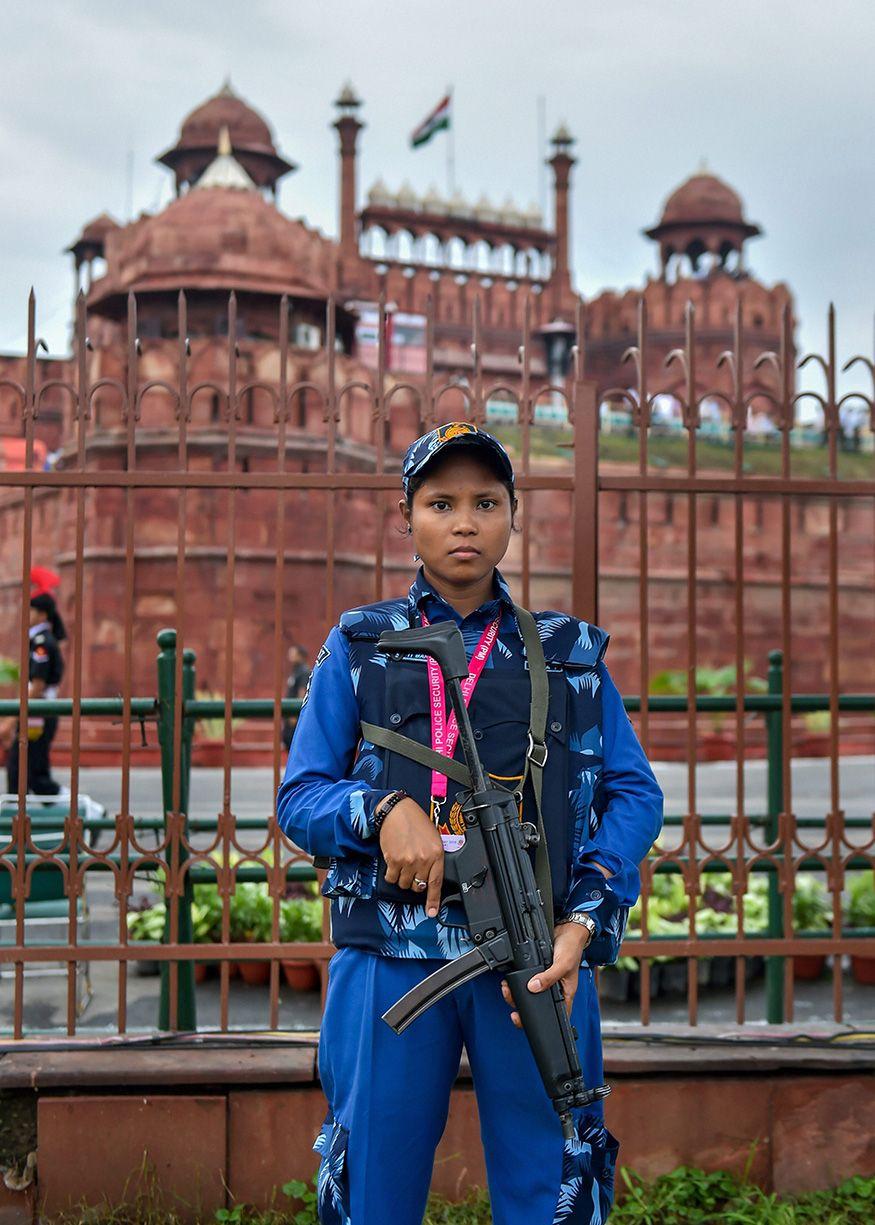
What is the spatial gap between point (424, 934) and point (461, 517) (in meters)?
0.57

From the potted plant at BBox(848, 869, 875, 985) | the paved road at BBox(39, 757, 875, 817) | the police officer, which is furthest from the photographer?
the paved road at BBox(39, 757, 875, 817)

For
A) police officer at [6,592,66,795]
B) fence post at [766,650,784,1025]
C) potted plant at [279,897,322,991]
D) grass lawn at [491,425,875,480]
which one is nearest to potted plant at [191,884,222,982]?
potted plant at [279,897,322,991]

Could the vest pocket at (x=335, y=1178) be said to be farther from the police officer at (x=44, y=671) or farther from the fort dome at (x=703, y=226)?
the fort dome at (x=703, y=226)

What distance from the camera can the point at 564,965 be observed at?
5.39ft

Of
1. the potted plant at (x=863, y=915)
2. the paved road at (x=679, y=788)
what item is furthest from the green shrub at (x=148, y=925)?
the paved road at (x=679, y=788)

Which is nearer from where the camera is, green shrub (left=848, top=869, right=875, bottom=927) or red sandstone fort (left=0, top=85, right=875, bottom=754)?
green shrub (left=848, top=869, right=875, bottom=927)

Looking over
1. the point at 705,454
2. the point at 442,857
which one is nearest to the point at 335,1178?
the point at 442,857

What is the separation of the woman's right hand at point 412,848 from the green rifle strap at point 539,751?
0.15 meters

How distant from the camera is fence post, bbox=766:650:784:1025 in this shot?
12.1 feet

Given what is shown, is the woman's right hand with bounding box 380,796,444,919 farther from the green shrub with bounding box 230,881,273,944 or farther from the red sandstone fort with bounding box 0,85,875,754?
the red sandstone fort with bounding box 0,85,875,754

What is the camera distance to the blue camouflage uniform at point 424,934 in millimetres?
1722

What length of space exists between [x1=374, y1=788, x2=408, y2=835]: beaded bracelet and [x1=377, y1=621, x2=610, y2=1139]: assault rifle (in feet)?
0.28

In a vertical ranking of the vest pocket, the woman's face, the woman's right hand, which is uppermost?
the woman's face

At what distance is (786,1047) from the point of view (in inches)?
120
